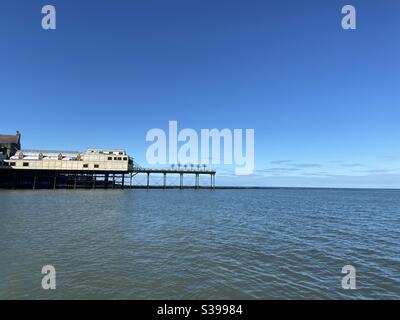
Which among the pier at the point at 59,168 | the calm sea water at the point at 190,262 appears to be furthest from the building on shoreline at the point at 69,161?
the calm sea water at the point at 190,262

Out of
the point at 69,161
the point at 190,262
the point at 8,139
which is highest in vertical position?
the point at 8,139

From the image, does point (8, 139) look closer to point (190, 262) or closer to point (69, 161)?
point (69, 161)

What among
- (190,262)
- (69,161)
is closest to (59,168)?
(69,161)

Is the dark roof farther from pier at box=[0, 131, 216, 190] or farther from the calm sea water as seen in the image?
the calm sea water

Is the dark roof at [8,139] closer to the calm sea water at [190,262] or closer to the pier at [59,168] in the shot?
the pier at [59,168]

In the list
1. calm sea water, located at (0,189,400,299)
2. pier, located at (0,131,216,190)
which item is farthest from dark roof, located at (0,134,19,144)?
calm sea water, located at (0,189,400,299)

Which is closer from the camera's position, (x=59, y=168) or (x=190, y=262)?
(x=190, y=262)

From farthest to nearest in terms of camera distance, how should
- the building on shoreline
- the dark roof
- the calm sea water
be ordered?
the dark roof, the building on shoreline, the calm sea water

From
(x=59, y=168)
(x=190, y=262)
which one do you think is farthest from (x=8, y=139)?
(x=190, y=262)

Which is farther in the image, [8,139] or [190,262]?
[8,139]

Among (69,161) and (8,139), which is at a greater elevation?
(8,139)
